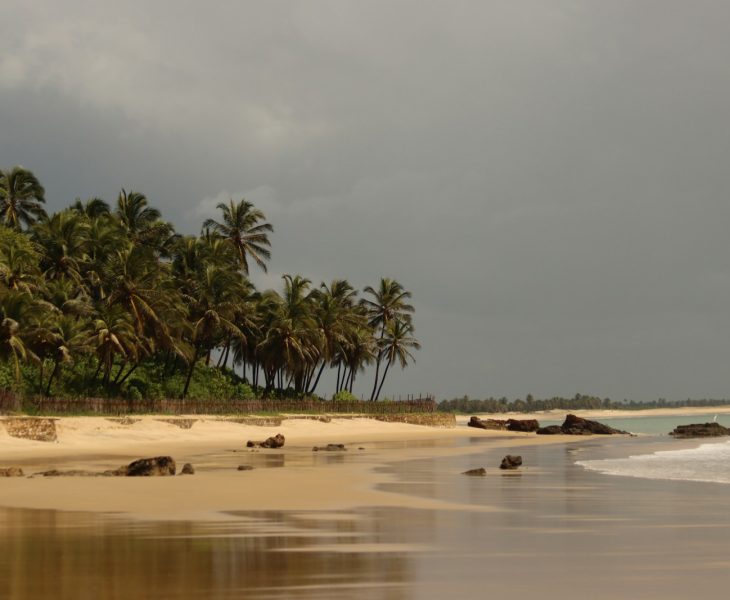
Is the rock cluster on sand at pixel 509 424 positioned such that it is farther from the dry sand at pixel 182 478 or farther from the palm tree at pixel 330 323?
the dry sand at pixel 182 478

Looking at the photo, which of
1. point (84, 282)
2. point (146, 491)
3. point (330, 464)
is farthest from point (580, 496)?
point (84, 282)

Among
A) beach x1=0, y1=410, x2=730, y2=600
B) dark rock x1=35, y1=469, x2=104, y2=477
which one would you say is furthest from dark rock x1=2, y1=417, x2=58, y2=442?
beach x1=0, y1=410, x2=730, y2=600

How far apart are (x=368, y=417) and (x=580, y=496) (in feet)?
182

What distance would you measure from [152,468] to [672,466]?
16376 millimetres

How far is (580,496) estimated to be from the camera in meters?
18.0

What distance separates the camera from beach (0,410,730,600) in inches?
340

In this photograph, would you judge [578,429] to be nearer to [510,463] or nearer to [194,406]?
[194,406]

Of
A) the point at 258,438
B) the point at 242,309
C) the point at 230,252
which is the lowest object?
the point at 258,438

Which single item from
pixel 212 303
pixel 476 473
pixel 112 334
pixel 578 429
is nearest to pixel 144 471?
pixel 476 473

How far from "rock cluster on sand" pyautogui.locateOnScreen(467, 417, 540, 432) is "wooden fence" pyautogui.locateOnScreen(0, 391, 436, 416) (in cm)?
485

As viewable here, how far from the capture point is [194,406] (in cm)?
5497

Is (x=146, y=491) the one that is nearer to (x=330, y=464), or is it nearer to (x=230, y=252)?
(x=330, y=464)

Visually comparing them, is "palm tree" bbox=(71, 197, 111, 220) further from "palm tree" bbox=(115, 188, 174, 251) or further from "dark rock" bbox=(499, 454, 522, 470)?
"dark rock" bbox=(499, 454, 522, 470)

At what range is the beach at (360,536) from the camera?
8648 millimetres
